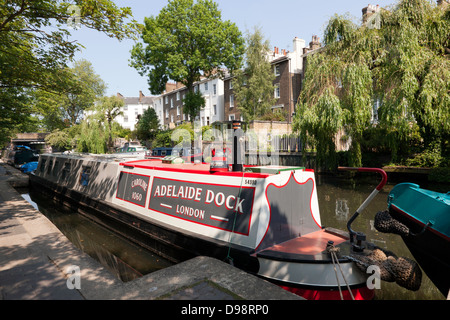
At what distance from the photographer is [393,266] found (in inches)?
144

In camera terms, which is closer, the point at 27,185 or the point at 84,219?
the point at 84,219

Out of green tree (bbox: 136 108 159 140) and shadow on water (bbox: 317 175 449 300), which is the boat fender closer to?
shadow on water (bbox: 317 175 449 300)

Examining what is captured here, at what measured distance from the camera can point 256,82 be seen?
97.0 ft

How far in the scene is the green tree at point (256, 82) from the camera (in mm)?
29766

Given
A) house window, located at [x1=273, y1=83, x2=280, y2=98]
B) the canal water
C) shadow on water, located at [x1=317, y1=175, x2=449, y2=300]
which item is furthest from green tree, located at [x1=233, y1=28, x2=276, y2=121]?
the canal water

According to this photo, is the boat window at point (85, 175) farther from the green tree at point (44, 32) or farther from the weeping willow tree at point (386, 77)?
the weeping willow tree at point (386, 77)

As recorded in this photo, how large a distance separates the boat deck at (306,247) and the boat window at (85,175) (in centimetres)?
816

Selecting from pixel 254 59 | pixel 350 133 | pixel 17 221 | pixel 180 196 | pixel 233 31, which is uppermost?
pixel 233 31

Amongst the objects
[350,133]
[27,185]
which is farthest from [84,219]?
[350,133]

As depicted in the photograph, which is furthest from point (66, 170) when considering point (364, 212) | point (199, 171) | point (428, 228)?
point (428, 228)

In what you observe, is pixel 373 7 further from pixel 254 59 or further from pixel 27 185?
pixel 27 185

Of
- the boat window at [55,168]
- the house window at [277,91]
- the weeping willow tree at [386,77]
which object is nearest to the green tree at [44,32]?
the boat window at [55,168]

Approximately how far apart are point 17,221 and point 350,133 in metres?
13.9

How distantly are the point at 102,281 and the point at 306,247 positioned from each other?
3.19m
